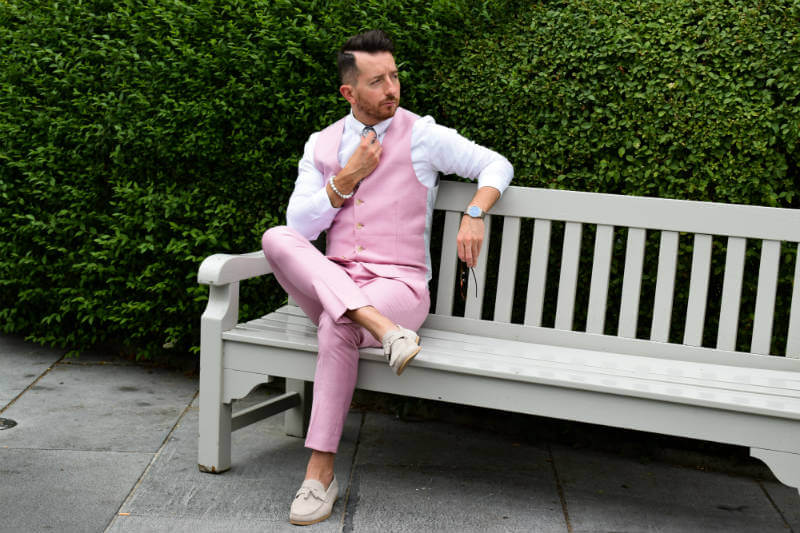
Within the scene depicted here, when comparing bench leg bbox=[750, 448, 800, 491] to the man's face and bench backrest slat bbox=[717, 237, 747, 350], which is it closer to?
bench backrest slat bbox=[717, 237, 747, 350]

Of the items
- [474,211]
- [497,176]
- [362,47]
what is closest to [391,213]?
[474,211]

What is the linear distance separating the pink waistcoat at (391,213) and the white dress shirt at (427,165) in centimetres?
4

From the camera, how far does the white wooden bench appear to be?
115 inches

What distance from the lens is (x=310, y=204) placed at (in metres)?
3.45

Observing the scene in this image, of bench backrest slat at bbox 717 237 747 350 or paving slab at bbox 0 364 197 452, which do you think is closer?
bench backrest slat at bbox 717 237 747 350

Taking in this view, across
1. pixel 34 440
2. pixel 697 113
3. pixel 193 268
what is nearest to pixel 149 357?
pixel 193 268

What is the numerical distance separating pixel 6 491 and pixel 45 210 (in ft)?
6.04

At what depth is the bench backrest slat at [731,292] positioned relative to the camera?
3402mm

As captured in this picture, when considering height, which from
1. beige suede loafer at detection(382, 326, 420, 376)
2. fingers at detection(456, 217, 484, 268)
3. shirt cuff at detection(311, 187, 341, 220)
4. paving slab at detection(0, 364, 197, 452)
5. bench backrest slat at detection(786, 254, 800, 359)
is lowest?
paving slab at detection(0, 364, 197, 452)

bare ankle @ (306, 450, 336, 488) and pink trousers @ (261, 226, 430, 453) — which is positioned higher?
pink trousers @ (261, 226, 430, 453)

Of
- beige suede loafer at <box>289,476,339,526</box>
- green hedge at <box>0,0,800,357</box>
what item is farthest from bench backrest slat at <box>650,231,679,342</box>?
beige suede loafer at <box>289,476,339,526</box>

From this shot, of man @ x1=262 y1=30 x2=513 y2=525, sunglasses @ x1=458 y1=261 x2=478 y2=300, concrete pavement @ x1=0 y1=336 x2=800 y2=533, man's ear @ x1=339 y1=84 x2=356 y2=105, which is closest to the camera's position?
concrete pavement @ x1=0 y1=336 x2=800 y2=533

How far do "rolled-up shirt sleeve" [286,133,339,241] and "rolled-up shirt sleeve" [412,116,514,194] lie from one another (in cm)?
42

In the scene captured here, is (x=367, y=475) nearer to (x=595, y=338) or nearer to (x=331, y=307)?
(x=331, y=307)
